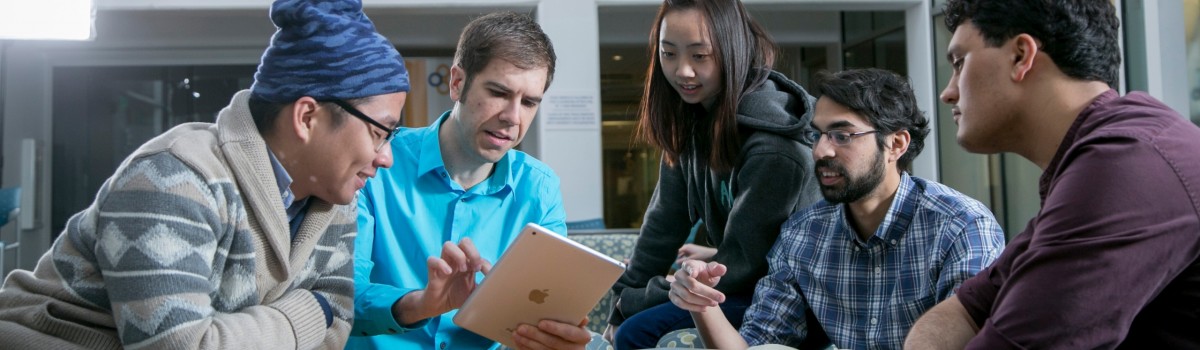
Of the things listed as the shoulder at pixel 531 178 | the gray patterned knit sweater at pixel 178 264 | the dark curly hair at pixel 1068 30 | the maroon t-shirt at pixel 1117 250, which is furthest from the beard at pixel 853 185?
the gray patterned knit sweater at pixel 178 264

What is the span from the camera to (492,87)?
2082 mm

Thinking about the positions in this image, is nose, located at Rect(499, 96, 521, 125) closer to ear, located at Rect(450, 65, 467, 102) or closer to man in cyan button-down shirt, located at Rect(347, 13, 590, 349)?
man in cyan button-down shirt, located at Rect(347, 13, 590, 349)

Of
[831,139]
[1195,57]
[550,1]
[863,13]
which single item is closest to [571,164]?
[550,1]

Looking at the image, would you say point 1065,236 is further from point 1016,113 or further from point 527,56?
point 527,56

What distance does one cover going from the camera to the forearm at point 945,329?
1542 mm

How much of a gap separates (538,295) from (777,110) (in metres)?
0.98

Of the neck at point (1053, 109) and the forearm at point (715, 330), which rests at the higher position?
the neck at point (1053, 109)

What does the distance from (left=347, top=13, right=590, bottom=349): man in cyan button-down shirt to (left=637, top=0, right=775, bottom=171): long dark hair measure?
0.54 metres

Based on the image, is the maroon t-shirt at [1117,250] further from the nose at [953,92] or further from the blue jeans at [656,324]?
the blue jeans at [656,324]

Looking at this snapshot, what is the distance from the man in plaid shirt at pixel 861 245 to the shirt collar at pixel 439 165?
0.45 meters

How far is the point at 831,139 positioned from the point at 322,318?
4.58 ft

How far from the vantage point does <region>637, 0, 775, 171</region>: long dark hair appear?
2.48 metres

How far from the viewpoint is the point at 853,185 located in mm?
2344

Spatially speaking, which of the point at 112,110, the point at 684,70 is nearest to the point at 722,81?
the point at 684,70
